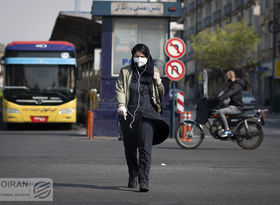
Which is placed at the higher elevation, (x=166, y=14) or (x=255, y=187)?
(x=166, y=14)

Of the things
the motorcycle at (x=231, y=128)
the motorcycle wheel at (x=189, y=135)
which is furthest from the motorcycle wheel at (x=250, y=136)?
the motorcycle wheel at (x=189, y=135)

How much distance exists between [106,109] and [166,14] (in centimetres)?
328

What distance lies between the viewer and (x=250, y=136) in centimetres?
1470

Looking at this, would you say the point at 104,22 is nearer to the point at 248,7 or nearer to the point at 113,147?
the point at 113,147

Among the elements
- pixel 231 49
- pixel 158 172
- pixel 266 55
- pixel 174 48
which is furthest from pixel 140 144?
pixel 266 55

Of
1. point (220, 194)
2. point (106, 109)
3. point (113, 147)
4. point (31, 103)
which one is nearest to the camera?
point (220, 194)

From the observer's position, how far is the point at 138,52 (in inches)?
295

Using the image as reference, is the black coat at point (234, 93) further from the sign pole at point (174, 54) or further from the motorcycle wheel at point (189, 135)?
the sign pole at point (174, 54)

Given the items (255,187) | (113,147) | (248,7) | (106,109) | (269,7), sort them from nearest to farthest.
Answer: (255,187) < (113,147) < (106,109) < (269,7) < (248,7)

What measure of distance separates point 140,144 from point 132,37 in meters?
12.1

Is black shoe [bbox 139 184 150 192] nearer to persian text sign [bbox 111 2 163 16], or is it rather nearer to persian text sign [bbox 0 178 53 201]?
persian text sign [bbox 0 178 53 201]

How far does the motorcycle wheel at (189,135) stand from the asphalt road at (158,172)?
0.62 feet

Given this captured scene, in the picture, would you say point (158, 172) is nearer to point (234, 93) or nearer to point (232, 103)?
point (234, 93)

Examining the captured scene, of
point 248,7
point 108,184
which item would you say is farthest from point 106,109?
point 248,7
